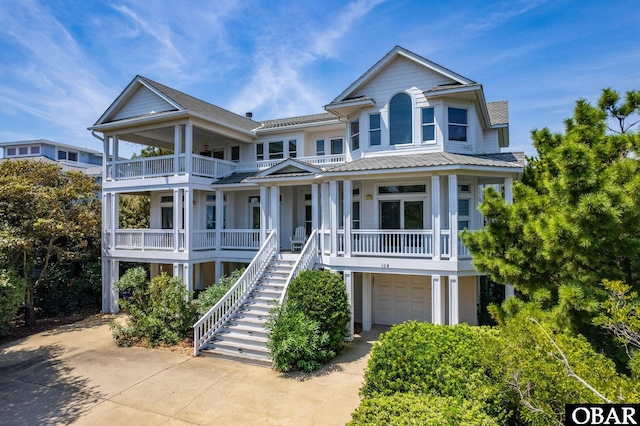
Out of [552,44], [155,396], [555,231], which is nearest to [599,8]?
[552,44]

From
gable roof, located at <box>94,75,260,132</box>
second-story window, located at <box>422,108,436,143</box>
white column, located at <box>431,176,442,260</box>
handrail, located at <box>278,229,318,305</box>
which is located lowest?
handrail, located at <box>278,229,318,305</box>

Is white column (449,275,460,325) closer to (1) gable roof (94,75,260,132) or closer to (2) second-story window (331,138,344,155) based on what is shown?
(2) second-story window (331,138,344,155)

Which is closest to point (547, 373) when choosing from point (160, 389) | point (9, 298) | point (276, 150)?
point (160, 389)

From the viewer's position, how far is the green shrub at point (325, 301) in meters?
9.60

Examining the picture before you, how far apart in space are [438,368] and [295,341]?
13.6ft

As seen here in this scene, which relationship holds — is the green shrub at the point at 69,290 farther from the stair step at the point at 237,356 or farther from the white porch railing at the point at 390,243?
the white porch railing at the point at 390,243

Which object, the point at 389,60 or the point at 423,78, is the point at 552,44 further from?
the point at 389,60

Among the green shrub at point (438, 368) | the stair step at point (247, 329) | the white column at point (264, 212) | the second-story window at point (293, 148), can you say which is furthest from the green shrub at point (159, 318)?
the second-story window at point (293, 148)

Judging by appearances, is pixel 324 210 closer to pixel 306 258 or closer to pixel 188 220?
pixel 306 258

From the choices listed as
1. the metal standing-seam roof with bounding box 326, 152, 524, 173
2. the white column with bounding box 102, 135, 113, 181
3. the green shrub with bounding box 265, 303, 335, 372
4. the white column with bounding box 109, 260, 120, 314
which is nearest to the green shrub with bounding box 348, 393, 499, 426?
the green shrub with bounding box 265, 303, 335, 372

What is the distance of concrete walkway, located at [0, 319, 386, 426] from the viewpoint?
6539 millimetres

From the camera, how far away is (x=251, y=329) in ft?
33.1

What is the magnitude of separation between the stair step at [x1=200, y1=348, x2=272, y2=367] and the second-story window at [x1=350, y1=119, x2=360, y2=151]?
8.52 metres

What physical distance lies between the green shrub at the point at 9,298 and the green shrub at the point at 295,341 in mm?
9585
